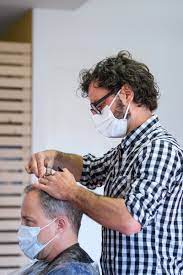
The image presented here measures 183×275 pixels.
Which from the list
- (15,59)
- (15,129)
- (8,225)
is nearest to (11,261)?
(8,225)

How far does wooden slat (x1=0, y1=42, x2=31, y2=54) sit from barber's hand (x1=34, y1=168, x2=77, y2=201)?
8.07ft

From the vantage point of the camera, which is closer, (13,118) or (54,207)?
(54,207)

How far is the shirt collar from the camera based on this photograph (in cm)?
229

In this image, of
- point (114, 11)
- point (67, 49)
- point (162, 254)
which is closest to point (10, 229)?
point (67, 49)

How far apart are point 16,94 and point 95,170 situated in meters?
1.96

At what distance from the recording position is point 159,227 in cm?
218

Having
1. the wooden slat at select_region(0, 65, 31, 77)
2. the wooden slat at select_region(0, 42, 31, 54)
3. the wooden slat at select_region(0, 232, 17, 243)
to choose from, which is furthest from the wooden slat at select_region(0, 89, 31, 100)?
the wooden slat at select_region(0, 232, 17, 243)

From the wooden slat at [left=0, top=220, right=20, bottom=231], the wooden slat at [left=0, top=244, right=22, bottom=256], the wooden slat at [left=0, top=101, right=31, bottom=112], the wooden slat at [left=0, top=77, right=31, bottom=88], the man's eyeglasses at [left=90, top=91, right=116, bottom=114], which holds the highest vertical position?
the wooden slat at [left=0, top=77, right=31, bottom=88]

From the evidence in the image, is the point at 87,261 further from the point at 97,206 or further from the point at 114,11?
the point at 114,11

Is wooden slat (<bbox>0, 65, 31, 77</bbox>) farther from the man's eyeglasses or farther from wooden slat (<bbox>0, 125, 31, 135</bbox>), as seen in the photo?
the man's eyeglasses

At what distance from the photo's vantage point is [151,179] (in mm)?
2076

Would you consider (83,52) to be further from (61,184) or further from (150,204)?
(150,204)

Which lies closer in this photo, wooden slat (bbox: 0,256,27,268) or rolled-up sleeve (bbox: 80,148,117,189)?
rolled-up sleeve (bbox: 80,148,117,189)

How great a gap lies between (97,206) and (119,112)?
0.42 metres
